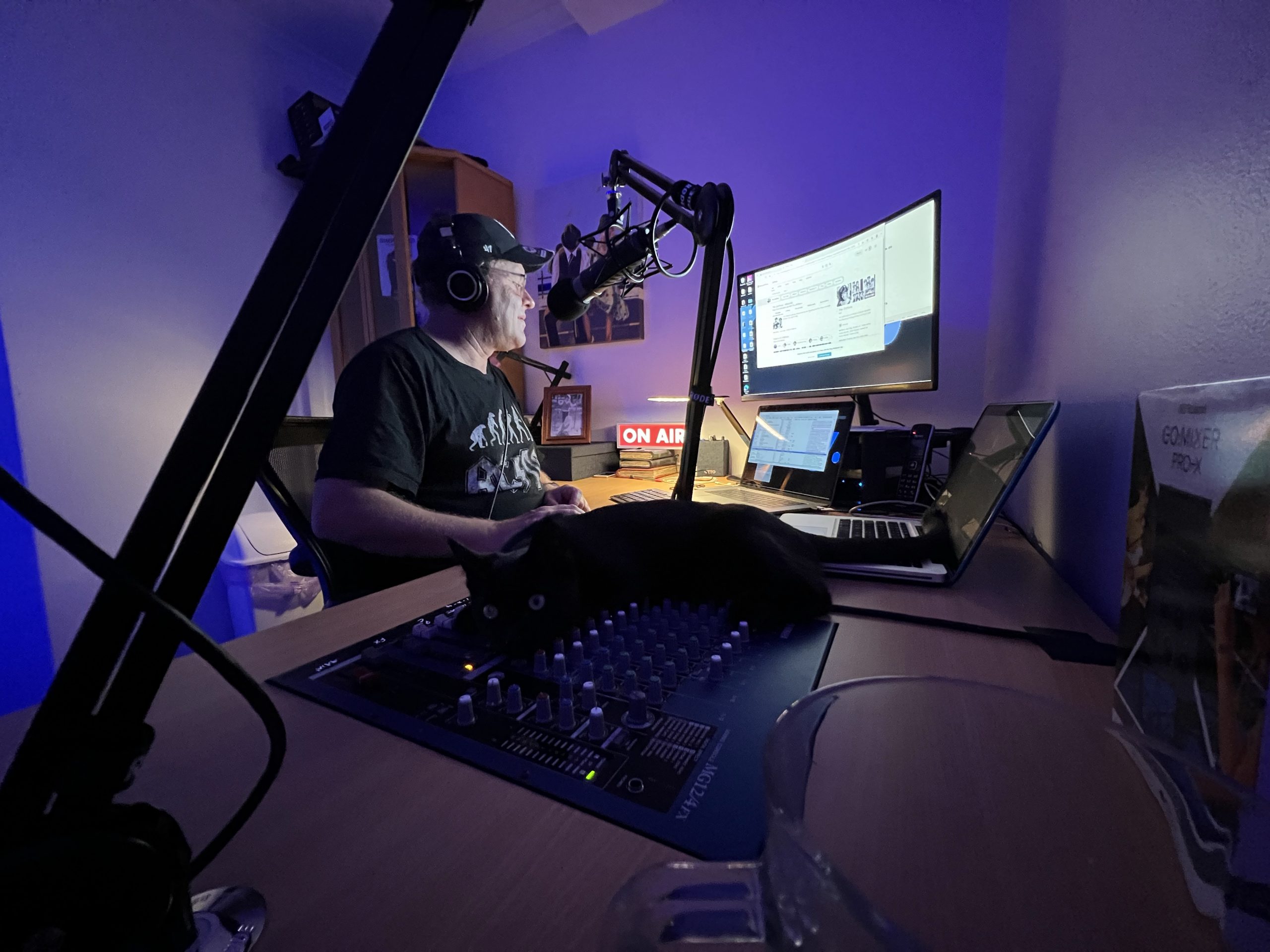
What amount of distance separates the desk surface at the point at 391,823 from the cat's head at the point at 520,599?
0.14 meters

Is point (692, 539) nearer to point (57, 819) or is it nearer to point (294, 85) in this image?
point (57, 819)

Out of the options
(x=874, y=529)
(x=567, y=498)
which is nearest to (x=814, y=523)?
(x=874, y=529)

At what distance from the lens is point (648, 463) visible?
1.85m

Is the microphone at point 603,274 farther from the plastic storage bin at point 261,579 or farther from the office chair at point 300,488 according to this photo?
the plastic storage bin at point 261,579

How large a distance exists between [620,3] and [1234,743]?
244 cm

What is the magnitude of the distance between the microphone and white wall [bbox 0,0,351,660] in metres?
1.67

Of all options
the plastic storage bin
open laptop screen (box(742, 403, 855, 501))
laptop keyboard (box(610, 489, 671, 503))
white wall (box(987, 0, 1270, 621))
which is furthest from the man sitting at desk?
the plastic storage bin

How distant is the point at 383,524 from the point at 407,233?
1612 millimetres

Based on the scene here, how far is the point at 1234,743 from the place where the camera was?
25 cm

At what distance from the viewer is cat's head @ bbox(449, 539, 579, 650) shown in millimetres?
494

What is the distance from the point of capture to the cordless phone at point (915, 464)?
1.15 metres

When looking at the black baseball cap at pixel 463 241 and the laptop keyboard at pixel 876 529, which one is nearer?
the laptop keyboard at pixel 876 529

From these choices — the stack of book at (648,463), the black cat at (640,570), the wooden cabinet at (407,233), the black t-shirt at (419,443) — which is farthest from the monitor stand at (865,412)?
the wooden cabinet at (407,233)

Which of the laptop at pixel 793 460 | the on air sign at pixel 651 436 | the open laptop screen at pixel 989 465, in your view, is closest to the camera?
the open laptop screen at pixel 989 465
